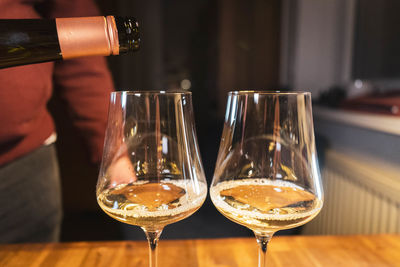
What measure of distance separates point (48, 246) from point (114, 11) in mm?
2522

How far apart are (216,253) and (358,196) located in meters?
0.96

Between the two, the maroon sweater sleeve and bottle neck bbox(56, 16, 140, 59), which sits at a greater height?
bottle neck bbox(56, 16, 140, 59)

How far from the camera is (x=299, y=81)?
2092mm

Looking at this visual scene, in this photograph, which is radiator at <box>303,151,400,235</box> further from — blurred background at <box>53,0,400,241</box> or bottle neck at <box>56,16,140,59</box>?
bottle neck at <box>56,16,140,59</box>

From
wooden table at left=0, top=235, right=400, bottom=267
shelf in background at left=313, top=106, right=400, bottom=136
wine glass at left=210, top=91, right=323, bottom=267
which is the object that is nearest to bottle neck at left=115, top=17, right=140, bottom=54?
wine glass at left=210, top=91, right=323, bottom=267

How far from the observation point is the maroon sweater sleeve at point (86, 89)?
2.59ft

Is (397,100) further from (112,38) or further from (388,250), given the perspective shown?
(112,38)

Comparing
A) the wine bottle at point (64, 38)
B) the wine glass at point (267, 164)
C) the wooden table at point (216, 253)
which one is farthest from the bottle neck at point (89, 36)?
the wooden table at point (216, 253)

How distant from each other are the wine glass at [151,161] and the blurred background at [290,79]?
0.91m

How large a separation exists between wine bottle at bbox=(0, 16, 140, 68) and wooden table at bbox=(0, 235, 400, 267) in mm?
307

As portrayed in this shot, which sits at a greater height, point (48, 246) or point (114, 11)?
point (114, 11)

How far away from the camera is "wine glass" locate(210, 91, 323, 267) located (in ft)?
1.36

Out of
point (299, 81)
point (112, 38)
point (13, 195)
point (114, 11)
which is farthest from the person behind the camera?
point (114, 11)

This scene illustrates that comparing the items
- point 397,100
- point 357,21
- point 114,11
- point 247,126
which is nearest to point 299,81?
point 357,21
